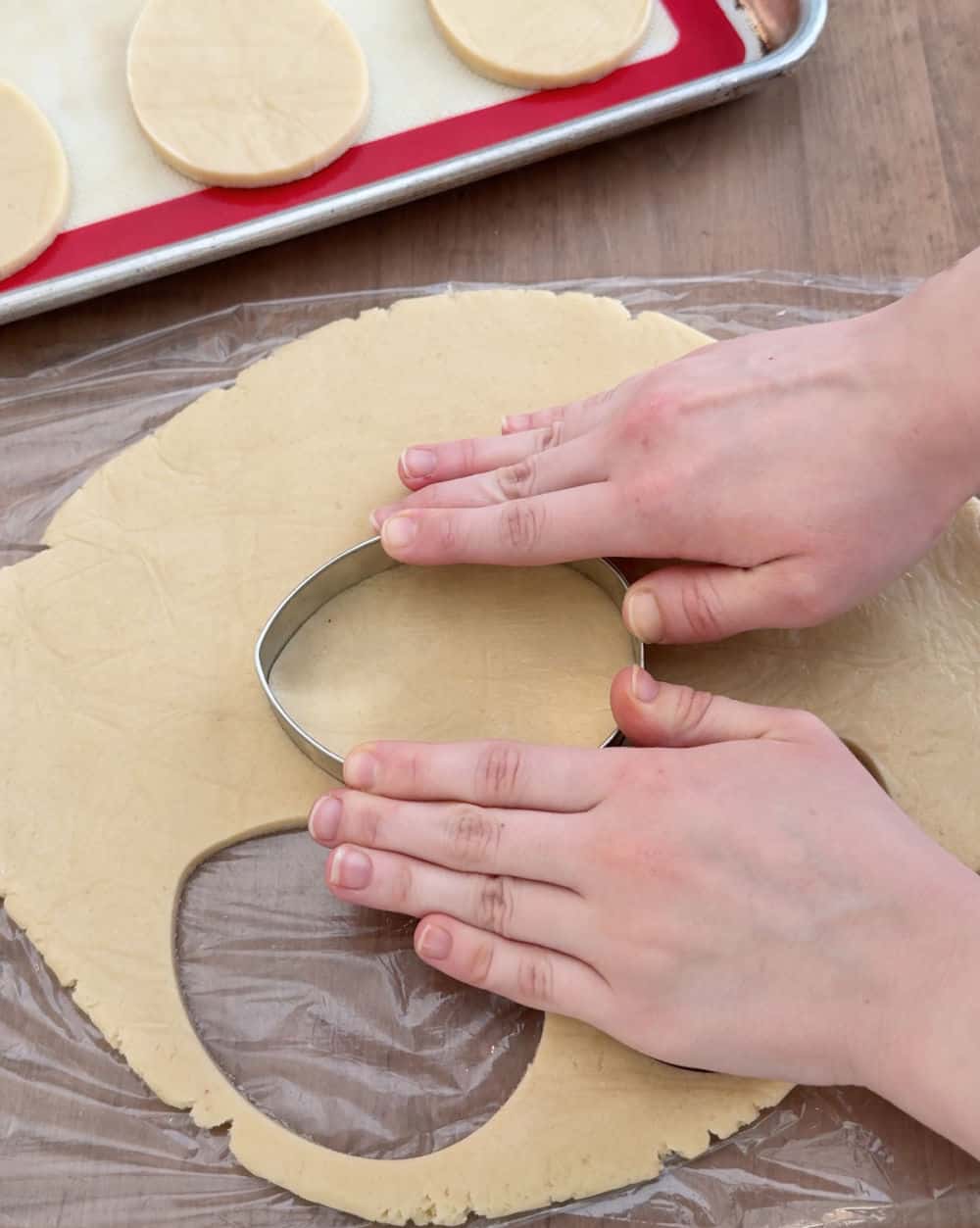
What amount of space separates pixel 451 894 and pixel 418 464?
420 millimetres

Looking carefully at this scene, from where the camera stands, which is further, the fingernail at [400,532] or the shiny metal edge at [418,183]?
the shiny metal edge at [418,183]

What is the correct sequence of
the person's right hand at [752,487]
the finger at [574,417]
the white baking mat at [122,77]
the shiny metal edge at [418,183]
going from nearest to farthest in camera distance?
the person's right hand at [752,487]
the finger at [574,417]
the shiny metal edge at [418,183]
the white baking mat at [122,77]

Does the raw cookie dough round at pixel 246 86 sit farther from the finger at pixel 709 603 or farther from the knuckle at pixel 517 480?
the finger at pixel 709 603

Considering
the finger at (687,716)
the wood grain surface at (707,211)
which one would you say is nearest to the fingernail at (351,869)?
the finger at (687,716)

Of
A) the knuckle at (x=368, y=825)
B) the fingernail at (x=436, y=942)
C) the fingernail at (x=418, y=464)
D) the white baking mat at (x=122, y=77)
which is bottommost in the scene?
the fingernail at (x=436, y=942)

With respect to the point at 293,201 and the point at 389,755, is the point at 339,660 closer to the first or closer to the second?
the point at 389,755

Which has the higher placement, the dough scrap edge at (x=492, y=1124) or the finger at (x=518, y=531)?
the finger at (x=518, y=531)

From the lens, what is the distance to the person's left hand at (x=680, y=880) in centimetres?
90

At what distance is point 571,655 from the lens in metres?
1.11

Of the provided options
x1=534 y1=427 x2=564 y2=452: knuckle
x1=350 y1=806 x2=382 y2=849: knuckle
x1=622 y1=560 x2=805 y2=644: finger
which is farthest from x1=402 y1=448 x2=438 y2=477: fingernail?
x1=350 y1=806 x2=382 y2=849: knuckle

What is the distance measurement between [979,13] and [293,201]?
1.02 metres

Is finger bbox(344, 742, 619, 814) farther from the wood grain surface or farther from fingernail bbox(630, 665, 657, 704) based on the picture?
the wood grain surface

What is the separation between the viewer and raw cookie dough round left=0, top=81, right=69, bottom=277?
1.35 meters

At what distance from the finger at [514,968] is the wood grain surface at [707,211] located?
83 centimetres
